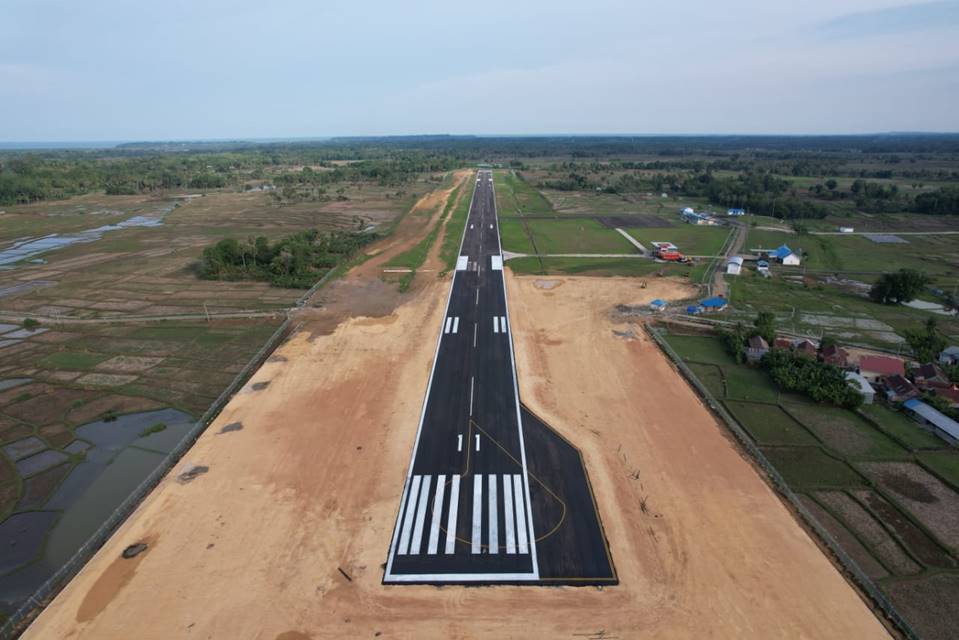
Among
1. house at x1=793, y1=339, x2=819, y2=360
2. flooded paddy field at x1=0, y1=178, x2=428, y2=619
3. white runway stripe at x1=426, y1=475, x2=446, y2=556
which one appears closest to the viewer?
white runway stripe at x1=426, y1=475, x2=446, y2=556

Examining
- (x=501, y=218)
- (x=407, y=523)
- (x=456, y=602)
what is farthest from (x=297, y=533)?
(x=501, y=218)

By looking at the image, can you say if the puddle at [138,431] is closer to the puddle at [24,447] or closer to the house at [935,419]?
the puddle at [24,447]

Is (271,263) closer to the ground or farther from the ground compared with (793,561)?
farther from the ground

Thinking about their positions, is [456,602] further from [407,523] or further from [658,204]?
[658,204]

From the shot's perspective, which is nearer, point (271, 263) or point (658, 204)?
point (271, 263)

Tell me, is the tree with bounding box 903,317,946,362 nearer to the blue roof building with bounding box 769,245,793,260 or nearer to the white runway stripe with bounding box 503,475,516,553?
the blue roof building with bounding box 769,245,793,260

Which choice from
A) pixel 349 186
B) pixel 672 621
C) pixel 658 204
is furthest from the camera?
pixel 349 186

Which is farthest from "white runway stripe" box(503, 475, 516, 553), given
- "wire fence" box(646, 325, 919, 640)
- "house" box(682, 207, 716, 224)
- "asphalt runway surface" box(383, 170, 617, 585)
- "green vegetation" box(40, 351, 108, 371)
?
"house" box(682, 207, 716, 224)
